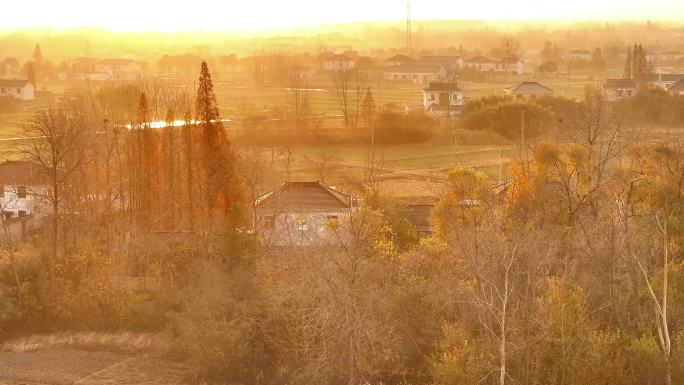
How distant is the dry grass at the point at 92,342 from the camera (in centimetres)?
1920

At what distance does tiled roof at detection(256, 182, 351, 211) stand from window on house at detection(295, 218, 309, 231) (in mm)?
710

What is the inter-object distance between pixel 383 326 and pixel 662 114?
113 ft

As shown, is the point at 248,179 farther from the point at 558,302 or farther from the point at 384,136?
the point at 384,136

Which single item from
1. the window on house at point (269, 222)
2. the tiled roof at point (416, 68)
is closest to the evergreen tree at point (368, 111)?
the window on house at point (269, 222)

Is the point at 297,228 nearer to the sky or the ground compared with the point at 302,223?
nearer to the ground

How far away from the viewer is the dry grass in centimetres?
1920

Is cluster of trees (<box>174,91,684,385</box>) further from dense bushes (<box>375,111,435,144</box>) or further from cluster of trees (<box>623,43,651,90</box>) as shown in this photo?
cluster of trees (<box>623,43,651,90</box>)

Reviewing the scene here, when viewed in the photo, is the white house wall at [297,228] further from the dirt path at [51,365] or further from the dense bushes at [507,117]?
the dense bushes at [507,117]

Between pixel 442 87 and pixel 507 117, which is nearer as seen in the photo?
pixel 507 117

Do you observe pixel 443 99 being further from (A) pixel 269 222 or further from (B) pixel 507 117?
(A) pixel 269 222

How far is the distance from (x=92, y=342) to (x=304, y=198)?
6932mm

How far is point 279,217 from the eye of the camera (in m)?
23.0

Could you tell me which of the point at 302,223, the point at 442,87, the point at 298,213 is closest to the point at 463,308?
the point at 302,223

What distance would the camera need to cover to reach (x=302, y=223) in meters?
21.5
